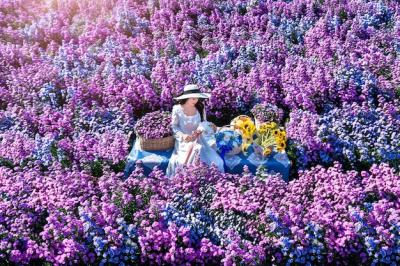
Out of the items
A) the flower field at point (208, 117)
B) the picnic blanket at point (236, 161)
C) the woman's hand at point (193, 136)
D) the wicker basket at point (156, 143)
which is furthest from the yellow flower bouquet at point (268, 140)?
the wicker basket at point (156, 143)

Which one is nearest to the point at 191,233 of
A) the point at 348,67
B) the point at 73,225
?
the point at 73,225

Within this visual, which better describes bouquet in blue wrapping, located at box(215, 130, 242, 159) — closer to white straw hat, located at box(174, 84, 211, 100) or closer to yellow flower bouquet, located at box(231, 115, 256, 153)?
yellow flower bouquet, located at box(231, 115, 256, 153)

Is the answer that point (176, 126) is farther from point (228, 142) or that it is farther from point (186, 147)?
point (228, 142)

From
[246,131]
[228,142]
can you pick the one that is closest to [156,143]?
[228,142]

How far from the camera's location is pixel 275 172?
746 centimetres

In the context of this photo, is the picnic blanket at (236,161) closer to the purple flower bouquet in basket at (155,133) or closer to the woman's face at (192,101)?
the purple flower bouquet in basket at (155,133)

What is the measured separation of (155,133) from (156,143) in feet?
0.48

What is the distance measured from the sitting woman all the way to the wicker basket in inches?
6.3

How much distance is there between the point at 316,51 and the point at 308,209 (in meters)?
4.99

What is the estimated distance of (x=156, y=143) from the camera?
777 cm

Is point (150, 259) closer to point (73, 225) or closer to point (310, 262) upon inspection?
point (73, 225)

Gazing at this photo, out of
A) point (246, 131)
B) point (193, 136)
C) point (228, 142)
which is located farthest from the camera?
point (246, 131)

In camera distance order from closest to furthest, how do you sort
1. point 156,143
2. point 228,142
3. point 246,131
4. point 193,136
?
1. point 193,136
2. point 228,142
3. point 246,131
4. point 156,143

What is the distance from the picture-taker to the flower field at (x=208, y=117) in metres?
6.07
